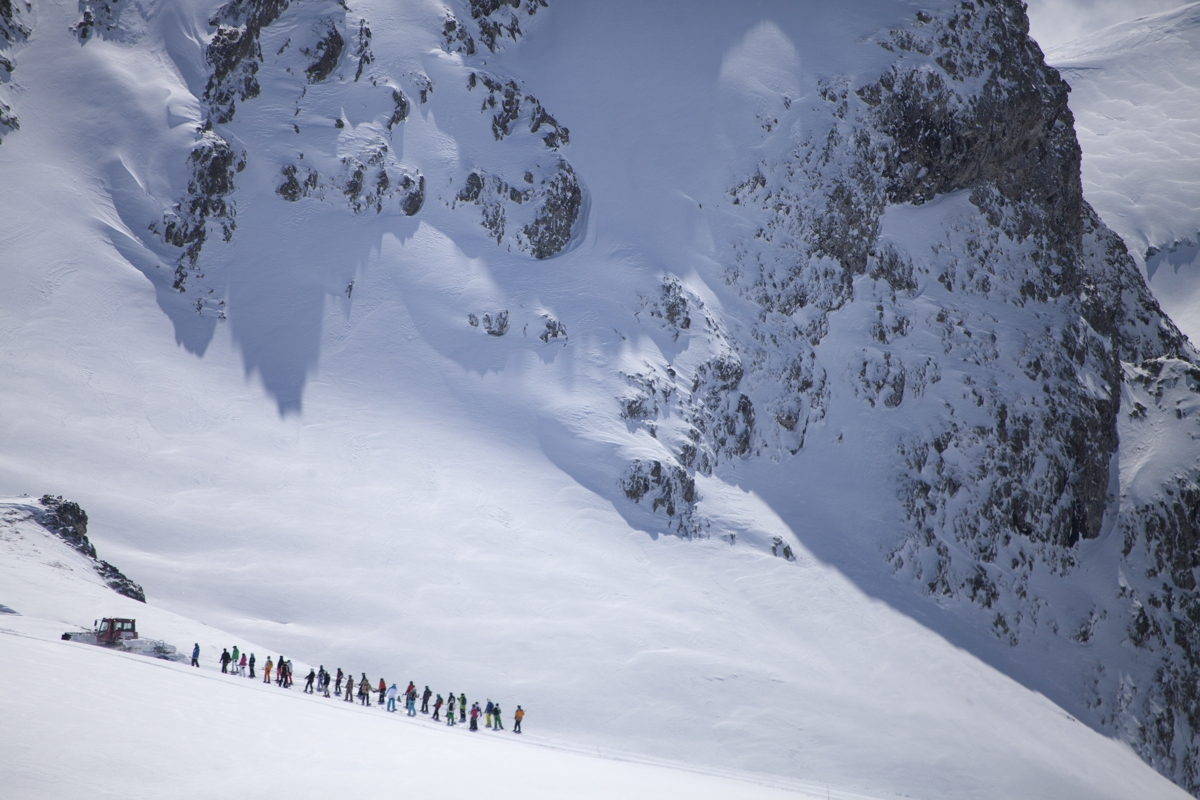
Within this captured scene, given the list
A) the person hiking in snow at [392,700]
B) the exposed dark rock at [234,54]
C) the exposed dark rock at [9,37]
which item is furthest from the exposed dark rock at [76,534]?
the exposed dark rock at [234,54]

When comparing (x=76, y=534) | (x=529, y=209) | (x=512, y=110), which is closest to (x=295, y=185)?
(x=529, y=209)

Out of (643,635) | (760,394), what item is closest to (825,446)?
(760,394)

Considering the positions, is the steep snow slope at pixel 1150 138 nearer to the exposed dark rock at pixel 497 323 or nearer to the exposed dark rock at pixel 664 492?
the exposed dark rock at pixel 664 492

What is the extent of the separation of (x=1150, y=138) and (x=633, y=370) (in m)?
106

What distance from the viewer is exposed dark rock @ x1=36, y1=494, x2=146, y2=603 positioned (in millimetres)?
33250

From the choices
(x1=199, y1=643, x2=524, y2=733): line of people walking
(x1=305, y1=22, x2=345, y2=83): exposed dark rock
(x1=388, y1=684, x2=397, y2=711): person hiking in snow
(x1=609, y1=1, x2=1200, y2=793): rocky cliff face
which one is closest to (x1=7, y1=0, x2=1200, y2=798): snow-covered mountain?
(x1=609, y1=1, x2=1200, y2=793): rocky cliff face

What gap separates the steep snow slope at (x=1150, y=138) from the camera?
107188mm

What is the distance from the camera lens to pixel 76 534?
34.2 meters

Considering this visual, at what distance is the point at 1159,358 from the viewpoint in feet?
235

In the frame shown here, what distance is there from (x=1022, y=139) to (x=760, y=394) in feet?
112

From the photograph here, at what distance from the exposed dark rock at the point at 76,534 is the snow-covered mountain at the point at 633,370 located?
299cm

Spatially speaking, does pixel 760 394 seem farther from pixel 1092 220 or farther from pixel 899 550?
pixel 1092 220

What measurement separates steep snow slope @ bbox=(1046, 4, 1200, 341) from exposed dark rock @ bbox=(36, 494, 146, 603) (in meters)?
110

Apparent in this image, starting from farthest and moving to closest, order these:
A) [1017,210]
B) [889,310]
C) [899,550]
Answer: [1017,210] < [889,310] < [899,550]
